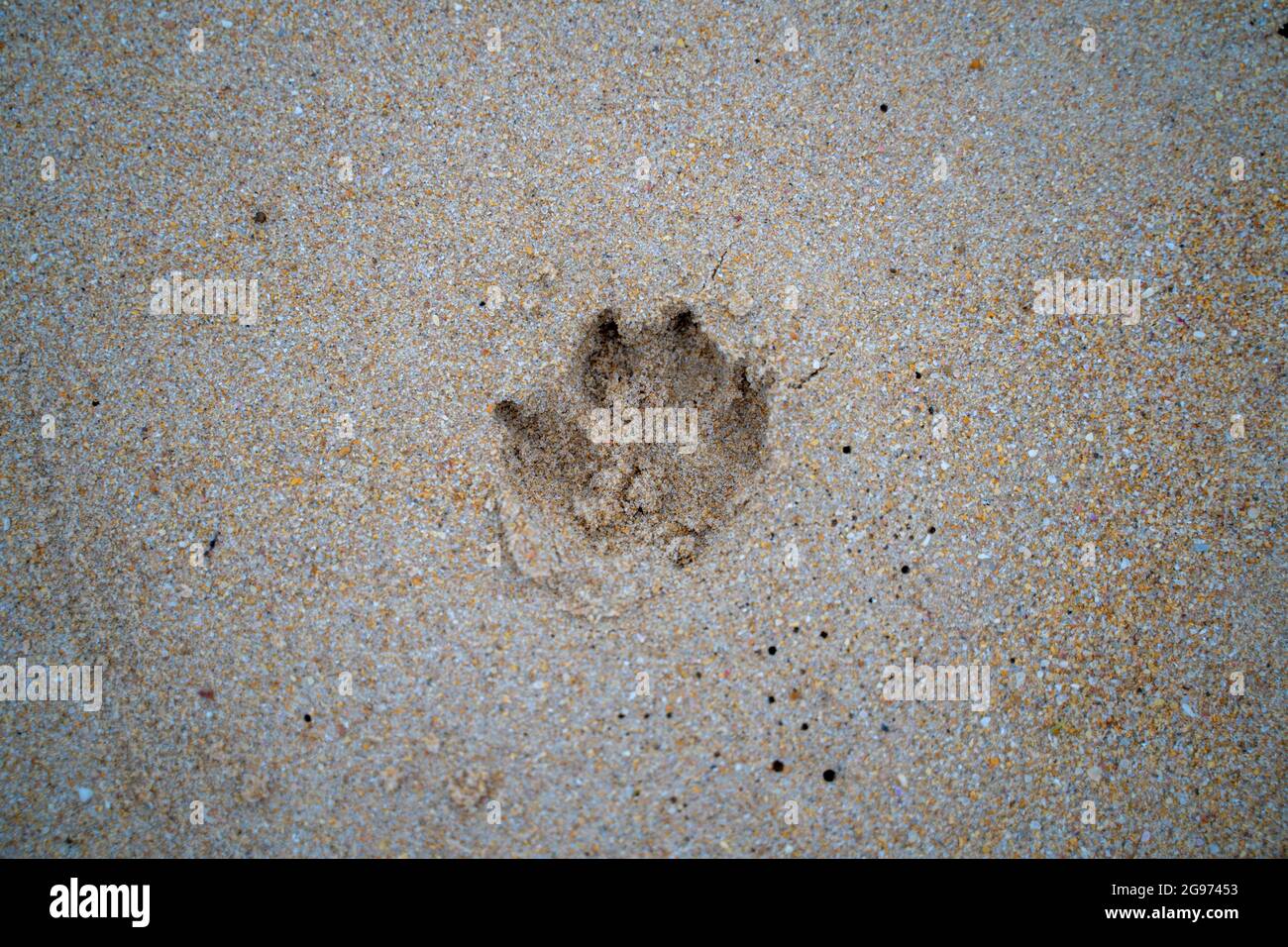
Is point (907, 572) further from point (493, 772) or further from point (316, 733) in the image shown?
point (316, 733)

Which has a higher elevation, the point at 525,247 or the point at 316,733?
the point at 525,247

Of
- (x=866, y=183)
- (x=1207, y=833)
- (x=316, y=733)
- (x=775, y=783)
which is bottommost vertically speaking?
(x=1207, y=833)

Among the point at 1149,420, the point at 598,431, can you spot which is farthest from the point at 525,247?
the point at 1149,420
